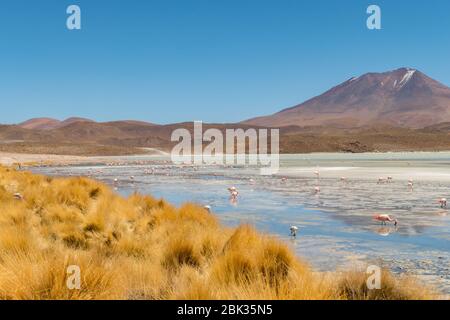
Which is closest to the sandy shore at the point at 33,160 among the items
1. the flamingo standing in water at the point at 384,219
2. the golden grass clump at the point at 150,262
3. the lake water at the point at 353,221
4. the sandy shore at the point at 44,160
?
the sandy shore at the point at 44,160

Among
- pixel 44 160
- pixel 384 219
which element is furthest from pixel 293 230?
pixel 44 160

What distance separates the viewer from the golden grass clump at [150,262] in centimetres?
383

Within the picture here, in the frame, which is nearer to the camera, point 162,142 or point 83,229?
point 83,229

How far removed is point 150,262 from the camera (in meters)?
5.68

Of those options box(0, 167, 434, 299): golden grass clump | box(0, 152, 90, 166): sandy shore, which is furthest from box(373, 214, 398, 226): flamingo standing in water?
box(0, 152, 90, 166): sandy shore

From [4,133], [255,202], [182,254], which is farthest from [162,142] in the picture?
[182,254]

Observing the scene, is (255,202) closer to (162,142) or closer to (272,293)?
(272,293)

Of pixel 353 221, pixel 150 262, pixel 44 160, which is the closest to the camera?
pixel 150 262

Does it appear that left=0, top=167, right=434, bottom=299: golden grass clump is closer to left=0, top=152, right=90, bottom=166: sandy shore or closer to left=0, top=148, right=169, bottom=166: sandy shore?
left=0, top=148, right=169, bottom=166: sandy shore

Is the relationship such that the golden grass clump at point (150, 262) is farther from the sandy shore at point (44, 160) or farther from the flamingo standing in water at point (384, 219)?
the sandy shore at point (44, 160)

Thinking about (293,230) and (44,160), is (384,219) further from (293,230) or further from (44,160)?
(44,160)

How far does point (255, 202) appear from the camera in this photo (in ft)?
45.1
